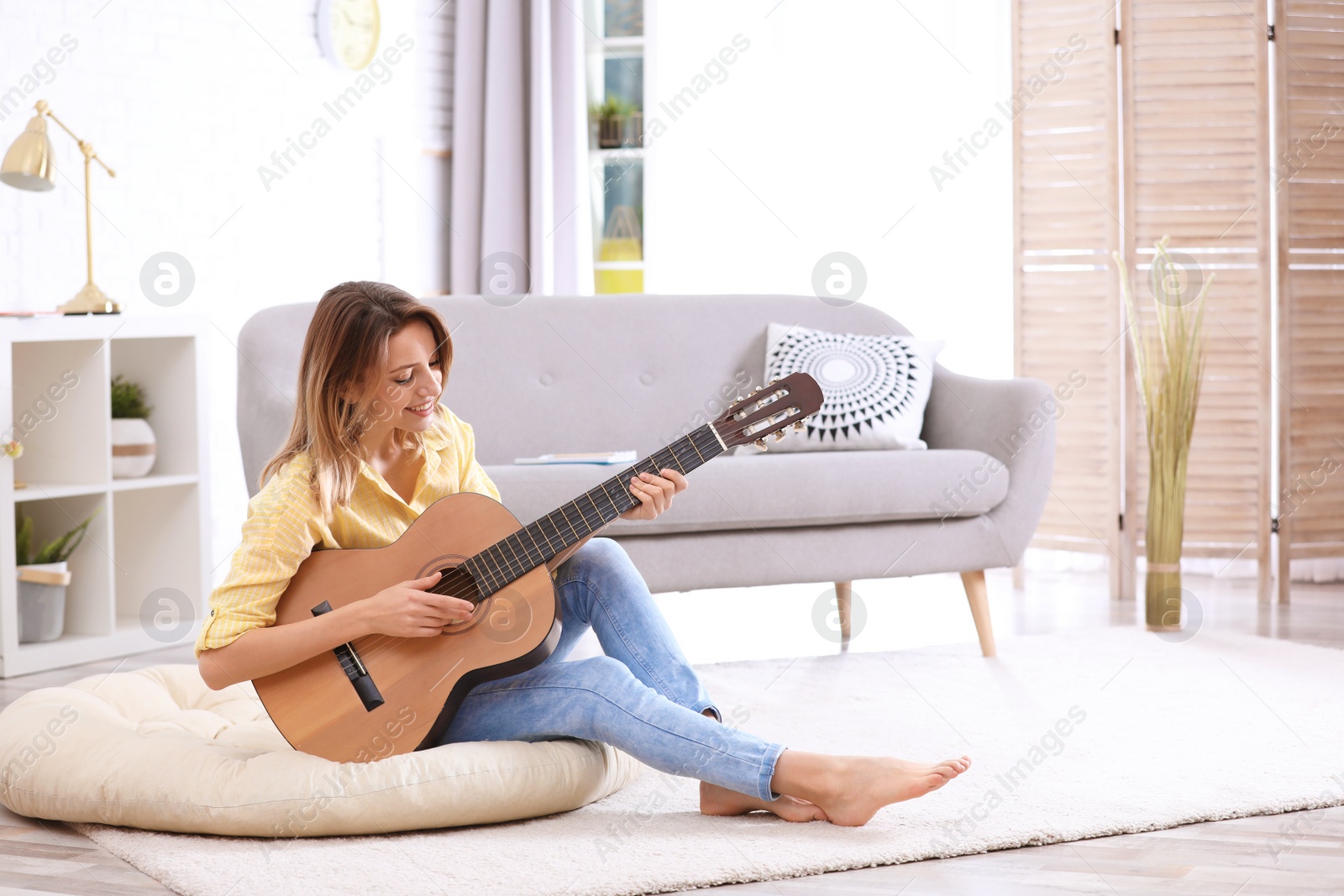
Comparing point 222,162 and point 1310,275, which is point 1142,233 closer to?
point 1310,275

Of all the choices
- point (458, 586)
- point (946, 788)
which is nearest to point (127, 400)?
point (458, 586)

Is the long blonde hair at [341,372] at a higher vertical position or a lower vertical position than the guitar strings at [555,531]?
higher

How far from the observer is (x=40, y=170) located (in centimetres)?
306

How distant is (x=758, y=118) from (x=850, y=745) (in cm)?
281

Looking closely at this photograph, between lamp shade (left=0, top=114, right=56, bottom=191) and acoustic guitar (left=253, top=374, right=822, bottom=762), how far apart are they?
175 cm

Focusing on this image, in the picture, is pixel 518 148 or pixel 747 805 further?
pixel 518 148

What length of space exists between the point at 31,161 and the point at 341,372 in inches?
66.6

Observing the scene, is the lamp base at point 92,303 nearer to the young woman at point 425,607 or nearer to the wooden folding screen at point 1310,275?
the young woman at point 425,607

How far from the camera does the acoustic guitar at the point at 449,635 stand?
1.78 meters

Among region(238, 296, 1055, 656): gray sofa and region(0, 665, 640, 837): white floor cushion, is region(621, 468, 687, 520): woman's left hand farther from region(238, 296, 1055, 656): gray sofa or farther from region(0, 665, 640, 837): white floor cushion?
region(238, 296, 1055, 656): gray sofa

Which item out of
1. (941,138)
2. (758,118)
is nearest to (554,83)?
(758,118)

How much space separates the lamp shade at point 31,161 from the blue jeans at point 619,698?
1.87 m

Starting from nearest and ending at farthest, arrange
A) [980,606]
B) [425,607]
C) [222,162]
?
[425,607], [980,606], [222,162]

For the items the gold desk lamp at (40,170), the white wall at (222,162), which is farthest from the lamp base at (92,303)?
the white wall at (222,162)
